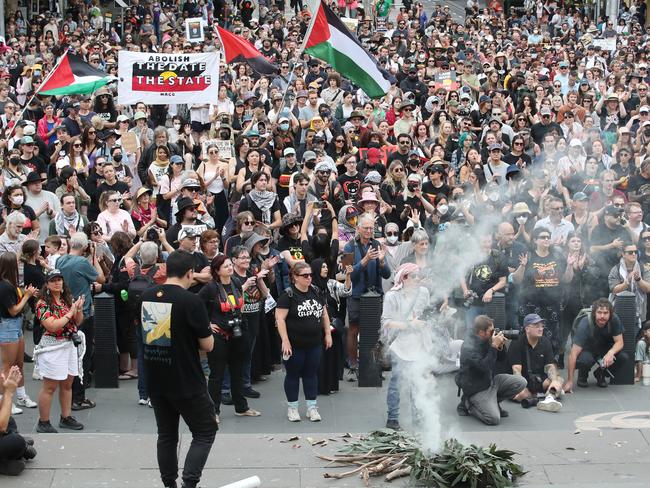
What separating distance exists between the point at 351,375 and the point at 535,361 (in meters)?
1.90

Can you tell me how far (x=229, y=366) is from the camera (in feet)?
35.3

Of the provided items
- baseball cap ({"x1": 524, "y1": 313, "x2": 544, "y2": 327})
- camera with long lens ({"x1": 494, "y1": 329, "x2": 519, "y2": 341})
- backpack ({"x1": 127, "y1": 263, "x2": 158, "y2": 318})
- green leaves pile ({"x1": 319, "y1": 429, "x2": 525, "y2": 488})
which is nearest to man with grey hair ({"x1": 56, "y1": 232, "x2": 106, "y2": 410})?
backpack ({"x1": 127, "y1": 263, "x2": 158, "y2": 318})

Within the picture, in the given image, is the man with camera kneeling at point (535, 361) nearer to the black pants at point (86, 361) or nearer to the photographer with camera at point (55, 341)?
the black pants at point (86, 361)

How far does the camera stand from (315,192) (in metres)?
14.0

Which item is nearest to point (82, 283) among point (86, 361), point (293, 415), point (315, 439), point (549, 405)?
point (86, 361)

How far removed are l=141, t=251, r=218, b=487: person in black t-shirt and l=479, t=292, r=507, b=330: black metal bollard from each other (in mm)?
4660

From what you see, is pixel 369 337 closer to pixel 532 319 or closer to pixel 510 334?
pixel 510 334

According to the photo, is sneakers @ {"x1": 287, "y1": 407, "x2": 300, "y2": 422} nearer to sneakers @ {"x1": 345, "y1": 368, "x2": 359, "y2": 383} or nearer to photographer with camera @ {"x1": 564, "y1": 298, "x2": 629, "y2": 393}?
sneakers @ {"x1": 345, "y1": 368, "x2": 359, "y2": 383}

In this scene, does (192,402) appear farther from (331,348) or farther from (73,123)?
(73,123)

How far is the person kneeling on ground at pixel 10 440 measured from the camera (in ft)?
28.7

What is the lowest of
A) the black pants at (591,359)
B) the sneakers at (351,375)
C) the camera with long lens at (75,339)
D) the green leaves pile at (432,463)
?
the green leaves pile at (432,463)

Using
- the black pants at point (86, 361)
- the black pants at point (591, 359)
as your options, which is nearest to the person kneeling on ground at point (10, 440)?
the black pants at point (86, 361)

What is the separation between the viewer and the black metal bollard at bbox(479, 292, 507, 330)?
39.5 feet

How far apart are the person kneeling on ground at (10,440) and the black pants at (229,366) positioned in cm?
183
